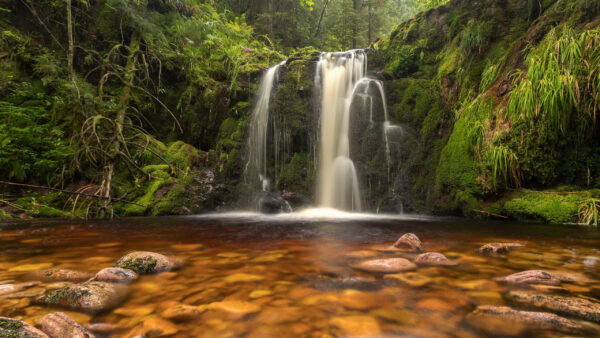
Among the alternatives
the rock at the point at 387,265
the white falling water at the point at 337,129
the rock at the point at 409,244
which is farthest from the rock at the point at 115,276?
the white falling water at the point at 337,129

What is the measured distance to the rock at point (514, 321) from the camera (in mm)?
1235

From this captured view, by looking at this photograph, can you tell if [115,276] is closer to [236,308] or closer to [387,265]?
[236,308]

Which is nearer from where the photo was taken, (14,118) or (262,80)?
(14,118)

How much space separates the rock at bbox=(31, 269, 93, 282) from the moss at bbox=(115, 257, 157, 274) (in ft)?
0.74

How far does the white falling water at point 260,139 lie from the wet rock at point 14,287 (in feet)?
19.2

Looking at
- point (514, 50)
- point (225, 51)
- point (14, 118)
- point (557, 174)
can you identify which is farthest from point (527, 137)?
point (14, 118)

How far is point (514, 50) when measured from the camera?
5.66m

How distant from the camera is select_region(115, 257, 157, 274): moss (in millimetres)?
2076

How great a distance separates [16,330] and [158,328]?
0.50 metres

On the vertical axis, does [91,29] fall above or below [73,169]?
above

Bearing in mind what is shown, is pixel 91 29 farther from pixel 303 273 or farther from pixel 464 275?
pixel 464 275

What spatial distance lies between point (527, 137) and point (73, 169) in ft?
30.1

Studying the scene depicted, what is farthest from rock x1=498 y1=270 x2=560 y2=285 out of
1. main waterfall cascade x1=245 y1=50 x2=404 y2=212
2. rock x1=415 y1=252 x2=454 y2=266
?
main waterfall cascade x1=245 y1=50 x2=404 y2=212

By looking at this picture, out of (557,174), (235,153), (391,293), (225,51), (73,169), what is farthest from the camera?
(225,51)
